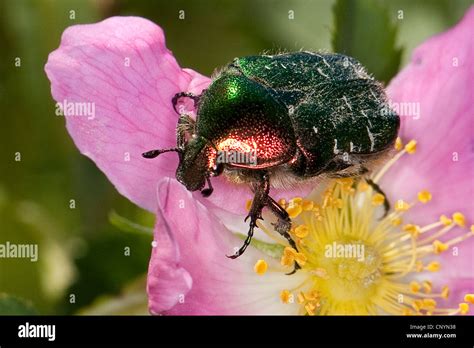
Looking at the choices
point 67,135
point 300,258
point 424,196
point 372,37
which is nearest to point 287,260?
point 300,258

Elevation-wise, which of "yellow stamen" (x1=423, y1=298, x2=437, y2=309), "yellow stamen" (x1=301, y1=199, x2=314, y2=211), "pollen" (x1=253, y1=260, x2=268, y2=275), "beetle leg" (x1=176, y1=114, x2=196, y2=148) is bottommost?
"yellow stamen" (x1=423, y1=298, x2=437, y2=309)

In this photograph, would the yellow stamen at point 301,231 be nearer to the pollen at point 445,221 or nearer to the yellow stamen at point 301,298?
the yellow stamen at point 301,298

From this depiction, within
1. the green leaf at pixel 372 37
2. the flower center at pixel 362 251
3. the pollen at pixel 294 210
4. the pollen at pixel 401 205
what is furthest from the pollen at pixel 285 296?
the green leaf at pixel 372 37

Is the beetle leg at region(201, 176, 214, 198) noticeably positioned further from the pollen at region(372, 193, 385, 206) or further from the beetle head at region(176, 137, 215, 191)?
the pollen at region(372, 193, 385, 206)

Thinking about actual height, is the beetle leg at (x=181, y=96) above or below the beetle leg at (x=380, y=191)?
above

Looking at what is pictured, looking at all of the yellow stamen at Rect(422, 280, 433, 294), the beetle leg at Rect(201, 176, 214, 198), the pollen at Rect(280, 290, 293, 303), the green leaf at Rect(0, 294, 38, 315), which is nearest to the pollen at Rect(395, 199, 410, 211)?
the yellow stamen at Rect(422, 280, 433, 294)
